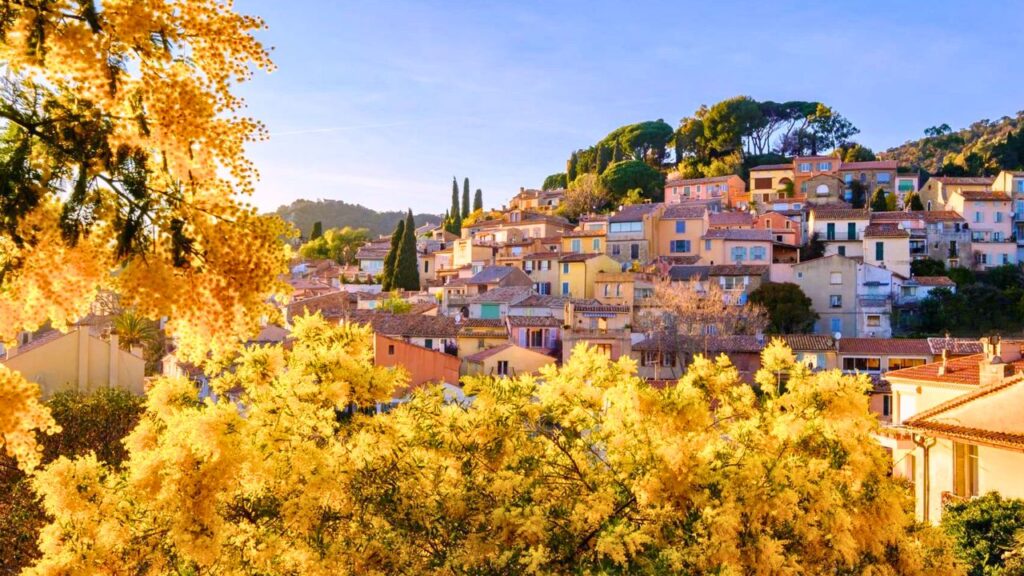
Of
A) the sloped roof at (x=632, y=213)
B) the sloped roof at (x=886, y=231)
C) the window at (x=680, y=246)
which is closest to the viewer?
the sloped roof at (x=886, y=231)

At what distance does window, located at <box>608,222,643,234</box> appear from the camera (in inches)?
2534

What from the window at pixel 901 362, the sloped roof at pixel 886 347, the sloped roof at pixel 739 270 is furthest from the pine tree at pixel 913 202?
the window at pixel 901 362

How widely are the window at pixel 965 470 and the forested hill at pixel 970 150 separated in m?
74.9

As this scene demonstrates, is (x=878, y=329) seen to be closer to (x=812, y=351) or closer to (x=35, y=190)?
(x=812, y=351)

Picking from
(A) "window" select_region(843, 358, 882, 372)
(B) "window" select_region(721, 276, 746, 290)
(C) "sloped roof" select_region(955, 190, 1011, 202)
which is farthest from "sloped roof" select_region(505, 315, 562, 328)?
(C) "sloped roof" select_region(955, 190, 1011, 202)

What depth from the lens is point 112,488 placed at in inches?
373

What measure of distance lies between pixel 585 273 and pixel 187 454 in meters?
50.0

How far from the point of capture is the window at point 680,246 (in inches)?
2514

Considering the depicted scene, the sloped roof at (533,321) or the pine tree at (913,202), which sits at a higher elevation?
the pine tree at (913,202)

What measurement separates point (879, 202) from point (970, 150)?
1132 inches

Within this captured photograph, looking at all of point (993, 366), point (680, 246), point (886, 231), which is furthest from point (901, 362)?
point (993, 366)

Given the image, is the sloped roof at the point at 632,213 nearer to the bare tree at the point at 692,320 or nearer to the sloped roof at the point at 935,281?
the bare tree at the point at 692,320

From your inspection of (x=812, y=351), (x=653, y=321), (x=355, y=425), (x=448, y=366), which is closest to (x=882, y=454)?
(x=355, y=425)

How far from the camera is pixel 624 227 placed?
64.8m
